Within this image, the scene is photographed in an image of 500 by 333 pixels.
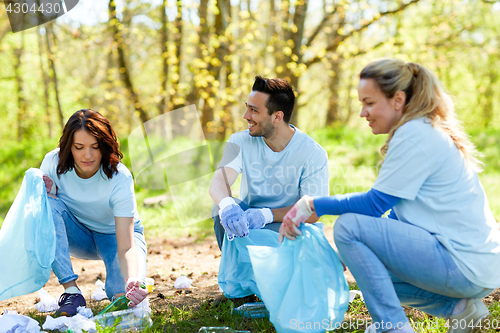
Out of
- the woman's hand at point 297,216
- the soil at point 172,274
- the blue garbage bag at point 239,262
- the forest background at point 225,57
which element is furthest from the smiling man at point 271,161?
the forest background at point 225,57

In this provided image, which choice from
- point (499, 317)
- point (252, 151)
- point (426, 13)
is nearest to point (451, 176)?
point (499, 317)

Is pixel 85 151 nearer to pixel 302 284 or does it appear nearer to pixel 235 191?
pixel 302 284

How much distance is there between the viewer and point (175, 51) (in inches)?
318

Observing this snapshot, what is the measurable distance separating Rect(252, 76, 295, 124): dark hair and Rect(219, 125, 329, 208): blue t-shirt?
194 mm

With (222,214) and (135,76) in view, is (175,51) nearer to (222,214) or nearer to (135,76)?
(222,214)

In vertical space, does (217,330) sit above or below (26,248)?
below

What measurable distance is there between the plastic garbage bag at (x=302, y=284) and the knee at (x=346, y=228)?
226mm

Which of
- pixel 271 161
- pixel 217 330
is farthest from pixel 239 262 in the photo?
pixel 271 161

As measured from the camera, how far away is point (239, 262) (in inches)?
96.6

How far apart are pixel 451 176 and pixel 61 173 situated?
2098 millimetres

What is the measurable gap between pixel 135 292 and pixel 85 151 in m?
0.84

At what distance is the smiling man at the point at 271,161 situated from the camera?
271cm

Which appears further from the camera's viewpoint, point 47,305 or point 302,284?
point 47,305

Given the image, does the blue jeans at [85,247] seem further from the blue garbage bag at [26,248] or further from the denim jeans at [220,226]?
the denim jeans at [220,226]
